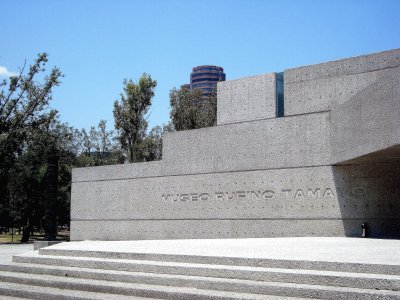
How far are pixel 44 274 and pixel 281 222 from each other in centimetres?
696

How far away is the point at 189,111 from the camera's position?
37.4 m

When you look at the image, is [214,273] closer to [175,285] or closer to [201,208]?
[175,285]

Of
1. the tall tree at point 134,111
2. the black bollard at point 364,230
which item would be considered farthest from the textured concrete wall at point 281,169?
the tall tree at point 134,111

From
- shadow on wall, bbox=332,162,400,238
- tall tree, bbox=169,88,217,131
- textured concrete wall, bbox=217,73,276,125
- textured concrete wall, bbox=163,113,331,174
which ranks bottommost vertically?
shadow on wall, bbox=332,162,400,238

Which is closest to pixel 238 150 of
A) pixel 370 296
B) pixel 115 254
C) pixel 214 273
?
pixel 115 254

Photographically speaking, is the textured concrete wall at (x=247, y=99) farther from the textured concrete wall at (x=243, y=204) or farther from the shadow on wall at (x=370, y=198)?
the shadow on wall at (x=370, y=198)

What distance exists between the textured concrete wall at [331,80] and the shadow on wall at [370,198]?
2106 mm

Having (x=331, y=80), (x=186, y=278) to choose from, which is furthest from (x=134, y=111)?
(x=186, y=278)

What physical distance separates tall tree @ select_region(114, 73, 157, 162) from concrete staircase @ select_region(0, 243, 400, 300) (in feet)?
76.9

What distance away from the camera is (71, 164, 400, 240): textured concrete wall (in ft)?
41.7

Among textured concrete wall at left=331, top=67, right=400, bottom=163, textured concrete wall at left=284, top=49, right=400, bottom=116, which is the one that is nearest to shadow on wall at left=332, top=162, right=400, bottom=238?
textured concrete wall at left=331, top=67, right=400, bottom=163

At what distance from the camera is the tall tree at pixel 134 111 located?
33688 mm

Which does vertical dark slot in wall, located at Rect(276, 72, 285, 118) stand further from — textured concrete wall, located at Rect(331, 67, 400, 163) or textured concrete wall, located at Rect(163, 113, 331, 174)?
textured concrete wall, located at Rect(331, 67, 400, 163)

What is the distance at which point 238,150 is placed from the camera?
15102 millimetres
